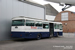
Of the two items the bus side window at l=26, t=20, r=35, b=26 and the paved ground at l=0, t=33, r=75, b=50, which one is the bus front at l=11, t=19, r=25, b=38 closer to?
the bus side window at l=26, t=20, r=35, b=26

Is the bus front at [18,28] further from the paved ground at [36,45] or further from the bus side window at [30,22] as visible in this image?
the paved ground at [36,45]

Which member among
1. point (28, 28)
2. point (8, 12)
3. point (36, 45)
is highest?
point (8, 12)

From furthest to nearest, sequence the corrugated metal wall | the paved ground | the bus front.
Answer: the corrugated metal wall → the bus front → the paved ground

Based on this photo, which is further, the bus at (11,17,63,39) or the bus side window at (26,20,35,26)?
the bus side window at (26,20,35,26)

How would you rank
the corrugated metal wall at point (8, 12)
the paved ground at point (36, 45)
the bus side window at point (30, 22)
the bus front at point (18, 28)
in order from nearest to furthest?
the paved ground at point (36, 45)
the bus front at point (18, 28)
the bus side window at point (30, 22)
the corrugated metal wall at point (8, 12)

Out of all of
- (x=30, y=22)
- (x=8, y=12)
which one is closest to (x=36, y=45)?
(x=30, y=22)

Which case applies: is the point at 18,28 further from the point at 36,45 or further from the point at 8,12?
the point at 36,45

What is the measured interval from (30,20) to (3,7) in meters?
3.71

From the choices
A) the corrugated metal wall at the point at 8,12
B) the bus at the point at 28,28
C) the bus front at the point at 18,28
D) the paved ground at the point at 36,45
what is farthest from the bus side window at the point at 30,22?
the corrugated metal wall at the point at 8,12

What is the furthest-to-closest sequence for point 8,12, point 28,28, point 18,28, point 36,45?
point 8,12 < point 28,28 < point 18,28 < point 36,45

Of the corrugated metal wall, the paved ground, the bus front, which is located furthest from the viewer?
the corrugated metal wall

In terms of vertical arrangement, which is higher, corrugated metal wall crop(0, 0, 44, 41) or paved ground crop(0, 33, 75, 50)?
corrugated metal wall crop(0, 0, 44, 41)

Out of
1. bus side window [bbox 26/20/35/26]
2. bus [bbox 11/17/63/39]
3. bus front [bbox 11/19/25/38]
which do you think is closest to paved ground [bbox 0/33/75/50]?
bus front [bbox 11/19/25/38]

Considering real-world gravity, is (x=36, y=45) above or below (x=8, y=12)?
below
